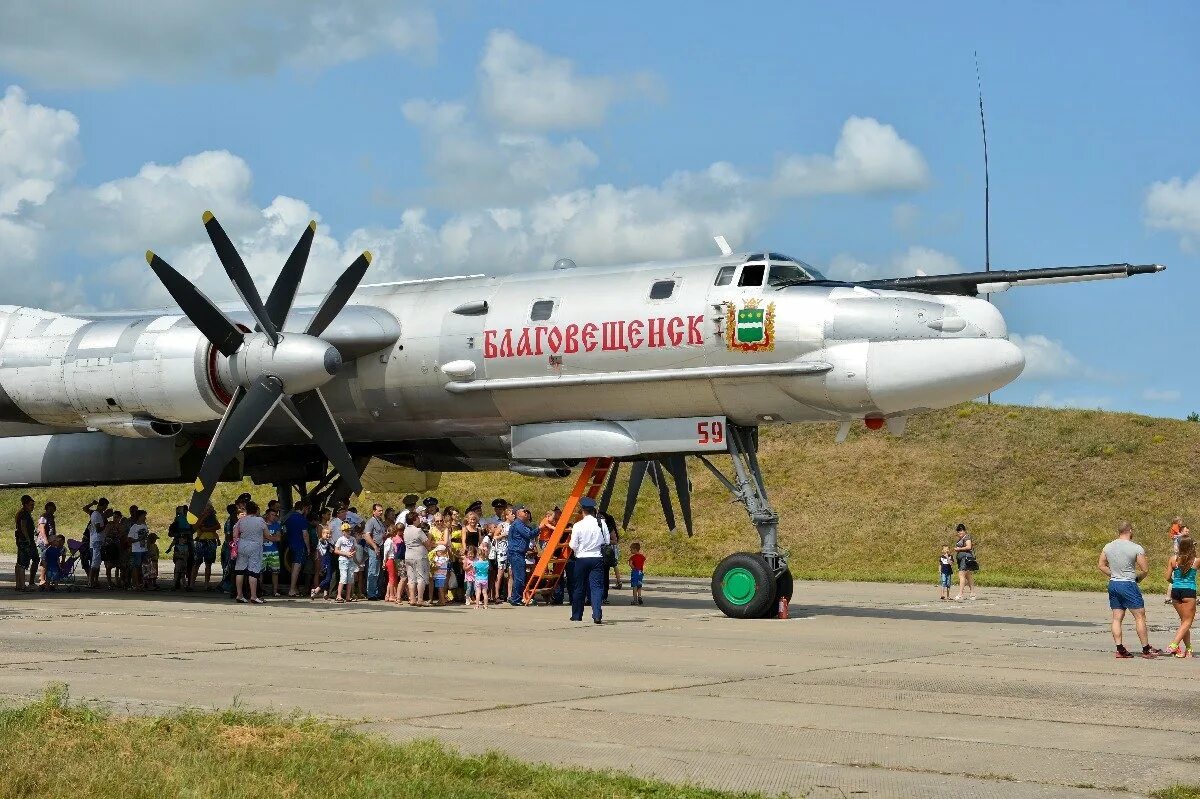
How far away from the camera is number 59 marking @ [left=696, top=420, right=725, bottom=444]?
61.1 feet

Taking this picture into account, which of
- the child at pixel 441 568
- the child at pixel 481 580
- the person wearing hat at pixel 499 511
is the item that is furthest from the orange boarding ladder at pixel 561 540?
the child at pixel 441 568

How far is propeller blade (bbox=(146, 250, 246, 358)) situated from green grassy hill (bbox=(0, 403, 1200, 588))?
16.9 meters

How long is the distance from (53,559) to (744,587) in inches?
497

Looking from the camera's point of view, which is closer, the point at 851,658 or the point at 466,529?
the point at 851,658

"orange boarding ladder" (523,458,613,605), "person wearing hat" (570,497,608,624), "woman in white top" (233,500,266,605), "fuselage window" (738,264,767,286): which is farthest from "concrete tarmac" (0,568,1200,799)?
"fuselage window" (738,264,767,286)

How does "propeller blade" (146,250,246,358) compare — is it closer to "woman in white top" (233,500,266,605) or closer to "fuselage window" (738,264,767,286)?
"woman in white top" (233,500,266,605)

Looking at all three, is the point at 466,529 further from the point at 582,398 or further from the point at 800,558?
the point at 800,558

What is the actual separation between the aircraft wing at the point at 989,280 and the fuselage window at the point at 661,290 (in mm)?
2541

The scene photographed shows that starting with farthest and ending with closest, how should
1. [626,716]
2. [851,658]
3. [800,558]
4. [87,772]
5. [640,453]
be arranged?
[800,558] < [640,453] < [851,658] < [626,716] < [87,772]

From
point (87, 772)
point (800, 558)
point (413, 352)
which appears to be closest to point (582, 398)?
point (413, 352)

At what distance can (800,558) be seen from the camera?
39.3m

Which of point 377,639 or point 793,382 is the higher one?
point 793,382

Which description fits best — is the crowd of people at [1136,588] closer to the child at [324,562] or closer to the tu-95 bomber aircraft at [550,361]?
the tu-95 bomber aircraft at [550,361]

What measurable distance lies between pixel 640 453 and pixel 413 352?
3.94 meters
